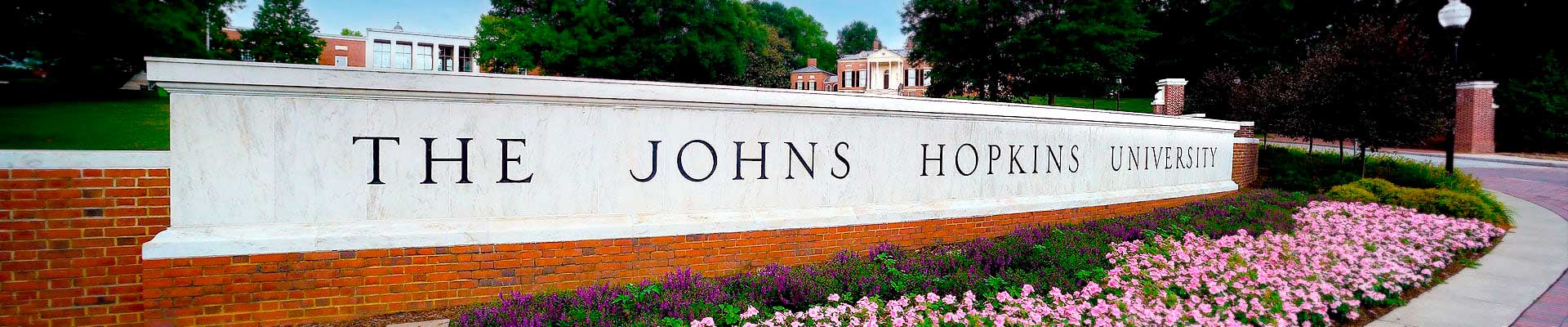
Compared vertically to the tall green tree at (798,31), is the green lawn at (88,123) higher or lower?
lower

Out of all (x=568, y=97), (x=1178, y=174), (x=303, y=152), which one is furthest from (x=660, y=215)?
(x=1178, y=174)

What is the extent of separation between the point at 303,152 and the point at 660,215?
2030 millimetres

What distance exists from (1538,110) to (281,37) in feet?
190

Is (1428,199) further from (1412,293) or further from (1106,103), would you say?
(1106,103)

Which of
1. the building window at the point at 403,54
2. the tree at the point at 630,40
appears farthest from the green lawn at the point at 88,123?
Result: the building window at the point at 403,54

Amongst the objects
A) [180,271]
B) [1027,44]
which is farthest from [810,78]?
[180,271]

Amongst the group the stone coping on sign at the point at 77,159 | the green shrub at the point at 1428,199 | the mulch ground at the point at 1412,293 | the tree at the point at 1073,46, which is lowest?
the mulch ground at the point at 1412,293

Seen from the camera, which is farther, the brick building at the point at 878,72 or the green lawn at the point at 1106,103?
the brick building at the point at 878,72

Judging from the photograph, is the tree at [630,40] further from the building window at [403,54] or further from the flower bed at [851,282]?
the flower bed at [851,282]

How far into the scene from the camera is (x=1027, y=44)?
104 feet

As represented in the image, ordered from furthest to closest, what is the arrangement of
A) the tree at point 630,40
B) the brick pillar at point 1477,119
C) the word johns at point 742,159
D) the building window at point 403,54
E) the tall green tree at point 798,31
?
the tall green tree at point 798,31 → the building window at point 403,54 → the tree at point 630,40 → the brick pillar at point 1477,119 → the word johns at point 742,159

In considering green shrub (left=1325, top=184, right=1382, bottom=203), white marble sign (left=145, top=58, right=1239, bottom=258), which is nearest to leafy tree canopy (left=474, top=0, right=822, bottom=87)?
green shrub (left=1325, top=184, right=1382, bottom=203)

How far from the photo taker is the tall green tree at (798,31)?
85000 millimetres

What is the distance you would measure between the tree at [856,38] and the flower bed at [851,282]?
103731 millimetres
